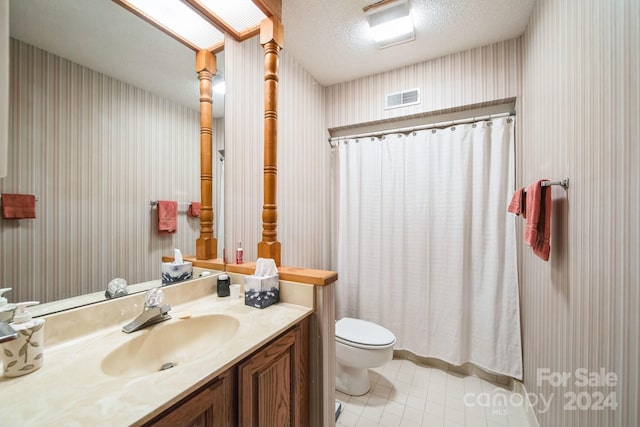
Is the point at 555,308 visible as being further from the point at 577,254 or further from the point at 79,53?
the point at 79,53

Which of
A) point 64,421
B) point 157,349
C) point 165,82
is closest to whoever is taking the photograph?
point 64,421

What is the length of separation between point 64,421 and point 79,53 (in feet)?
3.53

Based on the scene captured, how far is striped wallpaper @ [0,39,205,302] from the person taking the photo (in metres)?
0.75

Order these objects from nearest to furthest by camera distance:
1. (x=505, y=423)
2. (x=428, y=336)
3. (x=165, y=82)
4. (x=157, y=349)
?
(x=157, y=349) < (x=165, y=82) < (x=505, y=423) < (x=428, y=336)

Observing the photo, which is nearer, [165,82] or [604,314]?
[604,314]

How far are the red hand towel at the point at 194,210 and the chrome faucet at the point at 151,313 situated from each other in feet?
1.32

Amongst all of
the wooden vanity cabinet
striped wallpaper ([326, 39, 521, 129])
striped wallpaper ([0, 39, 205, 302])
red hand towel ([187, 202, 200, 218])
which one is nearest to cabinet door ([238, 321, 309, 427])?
the wooden vanity cabinet

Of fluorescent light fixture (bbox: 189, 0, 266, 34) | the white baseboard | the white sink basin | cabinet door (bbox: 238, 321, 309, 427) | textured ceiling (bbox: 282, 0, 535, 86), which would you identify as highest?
textured ceiling (bbox: 282, 0, 535, 86)

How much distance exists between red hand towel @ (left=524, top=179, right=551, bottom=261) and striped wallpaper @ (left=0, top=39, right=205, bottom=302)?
1.70 meters

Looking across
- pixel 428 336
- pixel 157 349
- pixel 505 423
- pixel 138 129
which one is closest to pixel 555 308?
pixel 505 423

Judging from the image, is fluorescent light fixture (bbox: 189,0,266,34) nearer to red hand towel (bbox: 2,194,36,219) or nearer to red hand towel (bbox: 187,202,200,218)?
red hand towel (bbox: 187,202,200,218)

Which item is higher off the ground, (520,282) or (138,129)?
(138,129)

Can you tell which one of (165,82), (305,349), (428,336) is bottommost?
(428,336)

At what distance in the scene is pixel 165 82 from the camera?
1.14m
